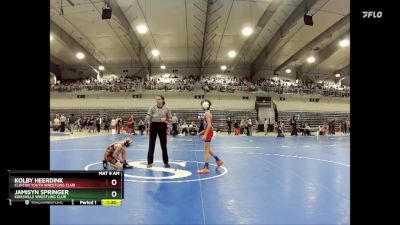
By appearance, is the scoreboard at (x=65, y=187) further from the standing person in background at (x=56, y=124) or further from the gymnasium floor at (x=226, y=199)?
the standing person in background at (x=56, y=124)

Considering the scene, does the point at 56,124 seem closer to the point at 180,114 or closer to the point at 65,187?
the point at 180,114

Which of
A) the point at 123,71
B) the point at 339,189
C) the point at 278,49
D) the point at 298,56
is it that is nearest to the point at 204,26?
the point at 278,49

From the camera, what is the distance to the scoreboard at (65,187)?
161cm

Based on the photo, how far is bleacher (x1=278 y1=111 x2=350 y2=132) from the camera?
34225mm

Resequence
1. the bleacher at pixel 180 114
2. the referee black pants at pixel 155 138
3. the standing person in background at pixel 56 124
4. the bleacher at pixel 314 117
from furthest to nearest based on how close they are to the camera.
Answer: the bleacher at pixel 314 117 → the bleacher at pixel 180 114 → the standing person in background at pixel 56 124 → the referee black pants at pixel 155 138

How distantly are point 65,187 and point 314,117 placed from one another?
3646cm

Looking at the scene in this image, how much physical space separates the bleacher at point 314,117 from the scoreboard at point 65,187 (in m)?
33.6

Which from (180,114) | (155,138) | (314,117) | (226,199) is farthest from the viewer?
(314,117)

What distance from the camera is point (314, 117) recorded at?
35.2 m

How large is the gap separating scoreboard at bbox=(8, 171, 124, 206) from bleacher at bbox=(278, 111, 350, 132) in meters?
33.6

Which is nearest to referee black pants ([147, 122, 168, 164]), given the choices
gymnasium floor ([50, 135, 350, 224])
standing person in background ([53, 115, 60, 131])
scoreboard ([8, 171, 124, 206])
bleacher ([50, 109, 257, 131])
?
gymnasium floor ([50, 135, 350, 224])
